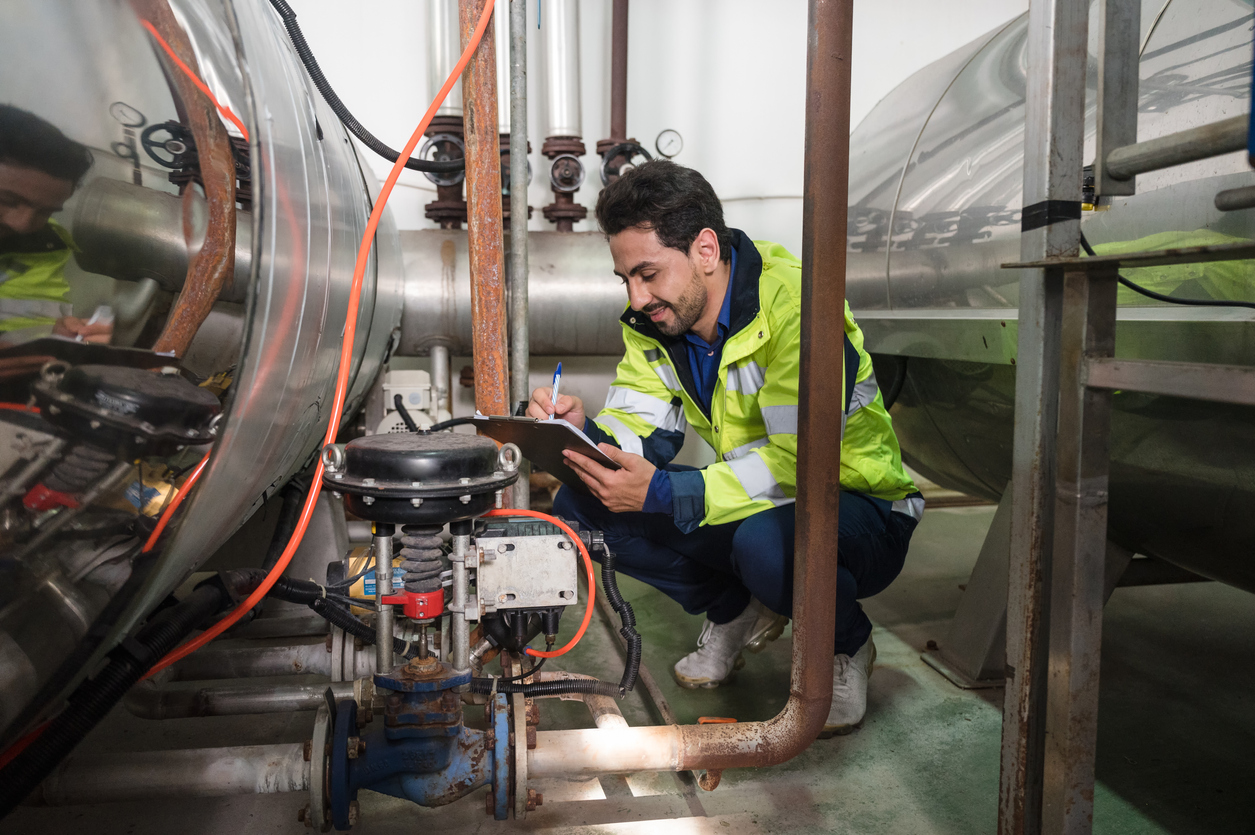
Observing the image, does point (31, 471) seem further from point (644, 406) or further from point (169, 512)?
point (644, 406)

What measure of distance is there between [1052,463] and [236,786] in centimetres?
112

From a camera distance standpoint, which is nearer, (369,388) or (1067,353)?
(1067,353)

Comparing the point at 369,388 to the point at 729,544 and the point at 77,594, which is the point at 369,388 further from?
the point at 77,594

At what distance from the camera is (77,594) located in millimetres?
630

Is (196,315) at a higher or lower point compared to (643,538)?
higher

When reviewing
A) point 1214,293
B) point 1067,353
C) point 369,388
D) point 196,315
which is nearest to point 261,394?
point 196,315

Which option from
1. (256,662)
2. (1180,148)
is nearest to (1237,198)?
(1180,148)

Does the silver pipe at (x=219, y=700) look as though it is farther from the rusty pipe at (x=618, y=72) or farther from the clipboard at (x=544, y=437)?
the rusty pipe at (x=618, y=72)

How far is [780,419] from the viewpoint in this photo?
1468 mm

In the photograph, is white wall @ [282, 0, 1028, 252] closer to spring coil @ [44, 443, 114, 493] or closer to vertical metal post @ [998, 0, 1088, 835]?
vertical metal post @ [998, 0, 1088, 835]

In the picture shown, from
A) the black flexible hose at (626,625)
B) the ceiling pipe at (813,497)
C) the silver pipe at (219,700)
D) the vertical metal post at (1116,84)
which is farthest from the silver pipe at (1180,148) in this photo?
the silver pipe at (219,700)

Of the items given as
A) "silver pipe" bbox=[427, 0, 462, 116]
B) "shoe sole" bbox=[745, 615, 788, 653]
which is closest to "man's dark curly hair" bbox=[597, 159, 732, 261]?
"shoe sole" bbox=[745, 615, 788, 653]

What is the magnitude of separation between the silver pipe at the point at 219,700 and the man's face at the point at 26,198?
0.94m

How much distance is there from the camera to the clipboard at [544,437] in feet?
4.11
